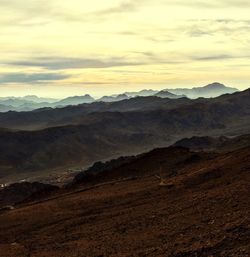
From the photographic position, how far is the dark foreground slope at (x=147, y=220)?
23.2m

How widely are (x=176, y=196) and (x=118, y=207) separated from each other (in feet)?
15.0

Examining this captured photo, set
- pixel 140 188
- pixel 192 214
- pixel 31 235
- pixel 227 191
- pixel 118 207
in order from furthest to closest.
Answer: pixel 140 188, pixel 118 207, pixel 31 235, pixel 227 191, pixel 192 214

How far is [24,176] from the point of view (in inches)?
7018

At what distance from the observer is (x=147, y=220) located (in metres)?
31.2

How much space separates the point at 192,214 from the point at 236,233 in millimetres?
7229

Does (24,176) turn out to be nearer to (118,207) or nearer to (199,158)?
(199,158)

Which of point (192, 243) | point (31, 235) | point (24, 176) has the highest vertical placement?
point (192, 243)

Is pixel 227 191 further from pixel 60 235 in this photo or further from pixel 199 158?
pixel 199 158

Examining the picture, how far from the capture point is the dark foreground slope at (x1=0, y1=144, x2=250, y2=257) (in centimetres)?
2316

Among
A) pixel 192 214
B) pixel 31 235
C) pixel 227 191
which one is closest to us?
pixel 192 214

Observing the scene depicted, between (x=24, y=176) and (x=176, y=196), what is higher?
(x=176, y=196)

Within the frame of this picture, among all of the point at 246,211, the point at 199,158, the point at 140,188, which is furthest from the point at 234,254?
the point at 199,158

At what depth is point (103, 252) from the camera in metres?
26.1

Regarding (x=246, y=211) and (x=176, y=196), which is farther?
(x=176, y=196)
